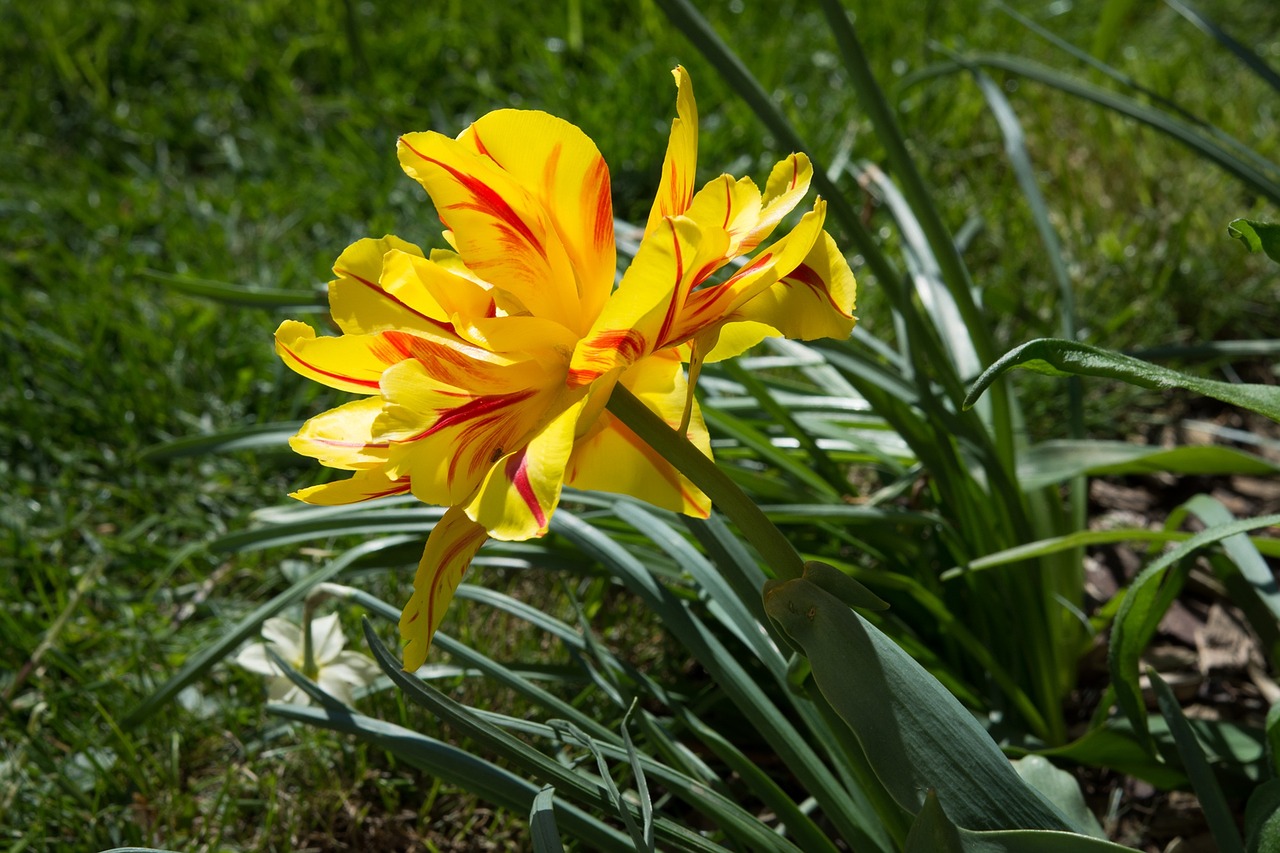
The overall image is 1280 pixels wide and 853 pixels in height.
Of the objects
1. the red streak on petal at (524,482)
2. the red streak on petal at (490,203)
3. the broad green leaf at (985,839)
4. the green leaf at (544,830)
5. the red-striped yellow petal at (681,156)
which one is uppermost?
the red-striped yellow petal at (681,156)

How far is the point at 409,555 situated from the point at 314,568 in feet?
1.30

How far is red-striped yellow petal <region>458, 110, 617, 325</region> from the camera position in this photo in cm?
72

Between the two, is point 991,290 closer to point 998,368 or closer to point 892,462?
point 892,462

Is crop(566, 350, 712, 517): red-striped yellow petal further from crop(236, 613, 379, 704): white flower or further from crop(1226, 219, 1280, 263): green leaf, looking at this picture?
crop(236, 613, 379, 704): white flower


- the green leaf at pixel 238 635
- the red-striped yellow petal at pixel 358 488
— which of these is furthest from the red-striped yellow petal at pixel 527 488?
the green leaf at pixel 238 635

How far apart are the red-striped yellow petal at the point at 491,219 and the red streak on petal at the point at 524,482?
132 mm

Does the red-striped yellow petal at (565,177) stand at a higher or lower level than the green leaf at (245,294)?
higher

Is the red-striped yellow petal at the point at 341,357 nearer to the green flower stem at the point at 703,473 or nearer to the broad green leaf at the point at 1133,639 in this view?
the green flower stem at the point at 703,473

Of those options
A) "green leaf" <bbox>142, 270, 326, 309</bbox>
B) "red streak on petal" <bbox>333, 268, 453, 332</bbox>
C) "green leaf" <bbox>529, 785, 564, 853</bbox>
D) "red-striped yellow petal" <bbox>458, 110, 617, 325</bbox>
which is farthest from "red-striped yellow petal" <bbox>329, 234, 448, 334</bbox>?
"green leaf" <bbox>142, 270, 326, 309</bbox>

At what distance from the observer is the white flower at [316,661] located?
1238mm

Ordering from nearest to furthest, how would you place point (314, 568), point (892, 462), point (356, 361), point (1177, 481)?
point (356, 361)
point (892, 462)
point (314, 568)
point (1177, 481)

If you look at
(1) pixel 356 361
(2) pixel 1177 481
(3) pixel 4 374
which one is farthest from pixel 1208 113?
(3) pixel 4 374

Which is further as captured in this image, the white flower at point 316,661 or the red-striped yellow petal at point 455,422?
the white flower at point 316,661

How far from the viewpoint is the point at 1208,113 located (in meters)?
2.50
